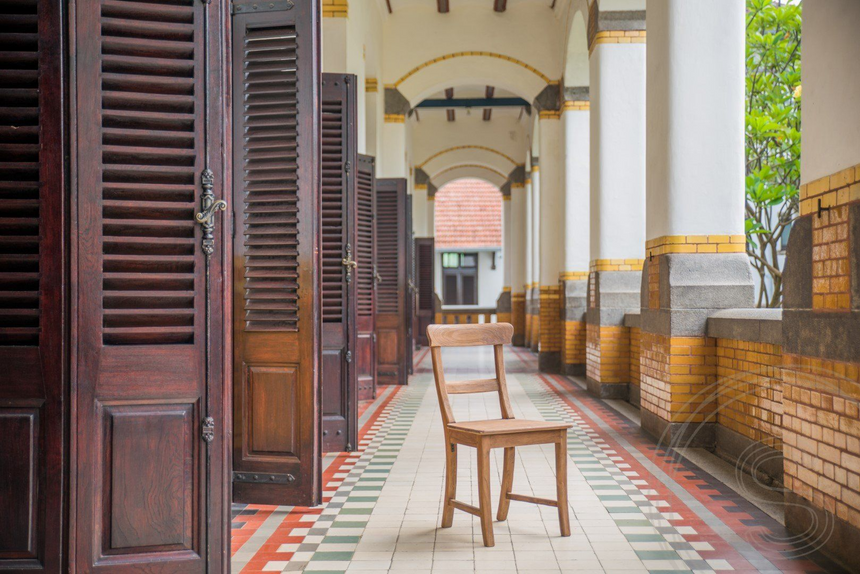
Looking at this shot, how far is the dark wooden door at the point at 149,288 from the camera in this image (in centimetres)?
283

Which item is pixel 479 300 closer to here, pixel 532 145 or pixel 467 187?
pixel 467 187

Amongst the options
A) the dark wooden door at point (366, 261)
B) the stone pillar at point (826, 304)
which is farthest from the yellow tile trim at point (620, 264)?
the stone pillar at point (826, 304)

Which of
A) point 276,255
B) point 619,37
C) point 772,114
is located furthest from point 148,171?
point 619,37

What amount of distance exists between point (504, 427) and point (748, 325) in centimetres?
235

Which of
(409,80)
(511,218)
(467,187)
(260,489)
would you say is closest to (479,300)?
(467,187)

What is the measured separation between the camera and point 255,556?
138 inches

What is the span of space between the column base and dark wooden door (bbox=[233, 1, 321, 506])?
357 inches

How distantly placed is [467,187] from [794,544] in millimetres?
32209

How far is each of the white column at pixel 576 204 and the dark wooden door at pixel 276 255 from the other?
8.14 m

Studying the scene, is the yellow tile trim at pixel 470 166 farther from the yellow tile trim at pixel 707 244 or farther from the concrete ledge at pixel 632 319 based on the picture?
the yellow tile trim at pixel 707 244

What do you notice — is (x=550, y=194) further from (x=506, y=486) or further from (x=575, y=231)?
(x=506, y=486)

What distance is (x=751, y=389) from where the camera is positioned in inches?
204

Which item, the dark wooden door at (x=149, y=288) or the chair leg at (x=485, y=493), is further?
the chair leg at (x=485, y=493)

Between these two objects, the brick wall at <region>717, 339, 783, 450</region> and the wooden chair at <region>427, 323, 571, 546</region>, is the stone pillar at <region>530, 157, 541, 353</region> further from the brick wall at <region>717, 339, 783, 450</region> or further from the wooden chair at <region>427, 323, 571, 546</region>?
the wooden chair at <region>427, 323, 571, 546</region>
